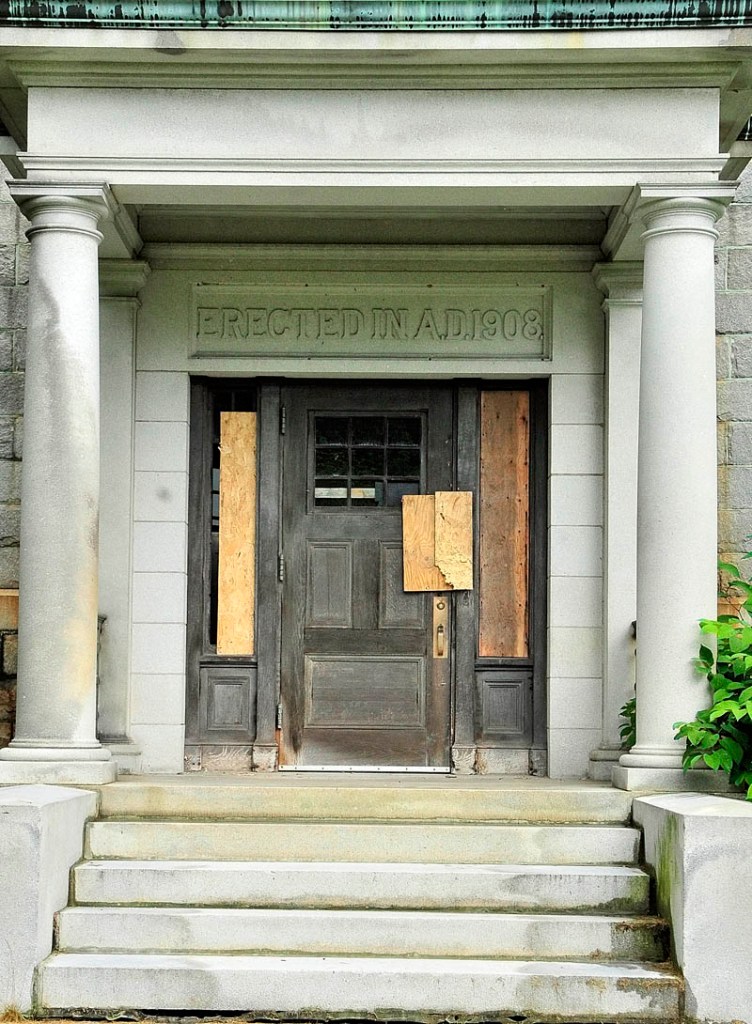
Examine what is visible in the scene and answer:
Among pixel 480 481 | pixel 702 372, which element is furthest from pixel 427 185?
pixel 480 481

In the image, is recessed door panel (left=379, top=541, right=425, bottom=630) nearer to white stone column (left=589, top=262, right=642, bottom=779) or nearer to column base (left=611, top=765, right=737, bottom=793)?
white stone column (left=589, top=262, right=642, bottom=779)

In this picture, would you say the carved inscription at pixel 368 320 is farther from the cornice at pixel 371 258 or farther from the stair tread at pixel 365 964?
the stair tread at pixel 365 964

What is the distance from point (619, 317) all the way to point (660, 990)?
4.21 metres

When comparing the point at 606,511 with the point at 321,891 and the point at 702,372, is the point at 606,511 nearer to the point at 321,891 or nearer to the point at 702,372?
the point at 702,372

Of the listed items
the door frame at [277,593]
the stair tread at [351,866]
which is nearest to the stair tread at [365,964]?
the stair tread at [351,866]

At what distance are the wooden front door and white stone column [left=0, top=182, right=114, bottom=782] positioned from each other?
6.44 feet

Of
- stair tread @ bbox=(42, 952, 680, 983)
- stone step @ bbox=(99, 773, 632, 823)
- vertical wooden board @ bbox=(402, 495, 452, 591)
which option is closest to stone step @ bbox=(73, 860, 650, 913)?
stair tread @ bbox=(42, 952, 680, 983)

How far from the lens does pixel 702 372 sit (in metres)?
7.08

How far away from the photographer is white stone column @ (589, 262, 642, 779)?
8445 mm

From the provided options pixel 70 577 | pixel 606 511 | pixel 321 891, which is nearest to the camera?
pixel 321 891

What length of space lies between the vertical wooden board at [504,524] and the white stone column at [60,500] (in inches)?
108

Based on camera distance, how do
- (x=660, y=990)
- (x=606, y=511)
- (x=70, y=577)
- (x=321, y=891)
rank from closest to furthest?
(x=660, y=990) → (x=321, y=891) → (x=70, y=577) → (x=606, y=511)

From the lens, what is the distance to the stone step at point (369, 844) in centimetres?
667

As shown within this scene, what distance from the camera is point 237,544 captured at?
8.92m
